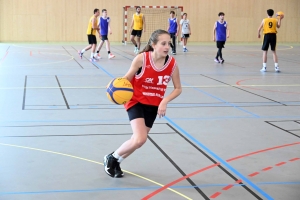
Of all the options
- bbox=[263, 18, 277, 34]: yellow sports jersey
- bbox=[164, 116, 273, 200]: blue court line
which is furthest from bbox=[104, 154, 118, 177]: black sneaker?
bbox=[263, 18, 277, 34]: yellow sports jersey

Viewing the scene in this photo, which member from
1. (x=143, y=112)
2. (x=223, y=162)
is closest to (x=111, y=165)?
(x=143, y=112)

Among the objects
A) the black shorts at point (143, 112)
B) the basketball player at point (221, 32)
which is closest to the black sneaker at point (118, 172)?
the black shorts at point (143, 112)

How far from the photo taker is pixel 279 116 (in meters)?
8.27

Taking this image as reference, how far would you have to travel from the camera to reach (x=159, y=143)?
639 centimetres

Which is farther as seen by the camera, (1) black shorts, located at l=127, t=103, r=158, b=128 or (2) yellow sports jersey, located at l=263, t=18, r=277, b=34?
(2) yellow sports jersey, located at l=263, t=18, r=277, b=34

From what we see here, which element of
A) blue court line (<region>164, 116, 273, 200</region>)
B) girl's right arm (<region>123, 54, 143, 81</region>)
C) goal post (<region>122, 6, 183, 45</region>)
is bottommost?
blue court line (<region>164, 116, 273, 200</region>)

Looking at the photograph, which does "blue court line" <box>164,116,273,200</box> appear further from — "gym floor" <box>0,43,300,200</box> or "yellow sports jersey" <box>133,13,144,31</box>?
"yellow sports jersey" <box>133,13,144,31</box>

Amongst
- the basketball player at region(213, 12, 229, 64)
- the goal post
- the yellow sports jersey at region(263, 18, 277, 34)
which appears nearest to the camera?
the yellow sports jersey at region(263, 18, 277, 34)

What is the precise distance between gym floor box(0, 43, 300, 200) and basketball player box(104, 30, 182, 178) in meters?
0.30

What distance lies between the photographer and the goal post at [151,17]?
28.4 meters

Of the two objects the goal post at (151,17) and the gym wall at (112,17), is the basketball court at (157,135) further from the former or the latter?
the goal post at (151,17)

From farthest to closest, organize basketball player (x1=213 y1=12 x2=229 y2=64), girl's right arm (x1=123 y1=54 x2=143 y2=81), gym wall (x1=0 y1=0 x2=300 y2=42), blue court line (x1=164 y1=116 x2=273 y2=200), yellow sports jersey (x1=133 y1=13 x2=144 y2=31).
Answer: gym wall (x1=0 y1=0 x2=300 y2=42) → yellow sports jersey (x1=133 y1=13 x2=144 y2=31) → basketball player (x1=213 y1=12 x2=229 y2=64) → girl's right arm (x1=123 y1=54 x2=143 y2=81) → blue court line (x1=164 y1=116 x2=273 y2=200)

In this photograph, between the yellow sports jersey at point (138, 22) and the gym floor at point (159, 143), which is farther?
the yellow sports jersey at point (138, 22)

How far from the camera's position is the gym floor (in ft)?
15.4
